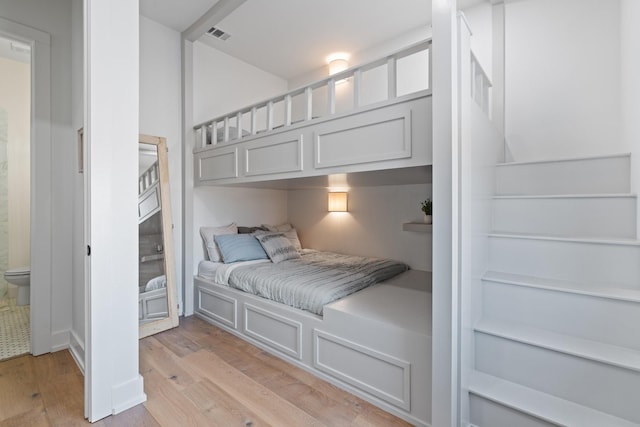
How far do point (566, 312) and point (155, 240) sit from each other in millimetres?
3184

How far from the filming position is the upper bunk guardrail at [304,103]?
1800mm

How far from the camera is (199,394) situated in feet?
6.05

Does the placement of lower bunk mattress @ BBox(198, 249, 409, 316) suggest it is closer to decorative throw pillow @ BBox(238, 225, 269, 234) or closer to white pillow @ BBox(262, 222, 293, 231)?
decorative throw pillow @ BBox(238, 225, 269, 234)

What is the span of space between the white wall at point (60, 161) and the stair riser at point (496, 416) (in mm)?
3004

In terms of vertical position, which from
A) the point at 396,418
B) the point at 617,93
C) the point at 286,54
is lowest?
the point at 396,418

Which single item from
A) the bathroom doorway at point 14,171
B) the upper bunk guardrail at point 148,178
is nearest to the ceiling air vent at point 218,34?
the upper bunk guardrail at point 148,178

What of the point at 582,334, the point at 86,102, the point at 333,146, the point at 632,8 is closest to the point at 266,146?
the point at 333,146

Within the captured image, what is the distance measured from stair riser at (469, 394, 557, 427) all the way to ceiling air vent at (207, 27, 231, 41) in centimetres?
393

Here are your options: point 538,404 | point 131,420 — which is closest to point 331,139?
point 538,404

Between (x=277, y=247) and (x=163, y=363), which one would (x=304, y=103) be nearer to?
(x=277, y=247)

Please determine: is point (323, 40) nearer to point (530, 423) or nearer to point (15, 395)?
point (530, 423)

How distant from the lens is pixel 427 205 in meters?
2.97

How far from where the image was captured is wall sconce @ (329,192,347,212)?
3.84 meters

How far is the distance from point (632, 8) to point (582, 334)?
2.11 meters
